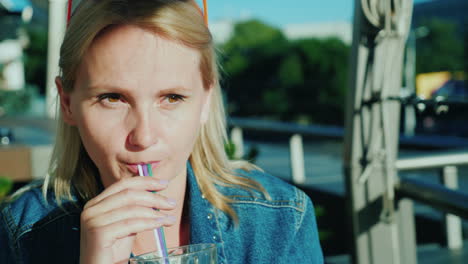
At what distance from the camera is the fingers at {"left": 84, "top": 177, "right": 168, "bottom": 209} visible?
42.5 inches

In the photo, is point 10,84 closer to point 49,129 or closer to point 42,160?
point 49,129

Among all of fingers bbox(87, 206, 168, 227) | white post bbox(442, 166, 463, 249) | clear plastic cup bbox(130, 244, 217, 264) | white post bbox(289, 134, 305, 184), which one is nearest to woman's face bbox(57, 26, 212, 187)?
fingers bbox(87, 206, 168, 227)

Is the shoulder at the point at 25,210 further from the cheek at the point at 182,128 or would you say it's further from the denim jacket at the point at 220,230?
the cheek at the point at 182,128

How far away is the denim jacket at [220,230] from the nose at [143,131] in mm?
364

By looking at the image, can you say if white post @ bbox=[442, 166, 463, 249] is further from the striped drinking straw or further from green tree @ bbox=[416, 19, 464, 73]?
green tree @ bbox=[416, 19, 464, 73]

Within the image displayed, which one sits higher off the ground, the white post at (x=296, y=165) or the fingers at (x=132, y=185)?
the fingers at (x=132, y=185)

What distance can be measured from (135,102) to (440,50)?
40140mm

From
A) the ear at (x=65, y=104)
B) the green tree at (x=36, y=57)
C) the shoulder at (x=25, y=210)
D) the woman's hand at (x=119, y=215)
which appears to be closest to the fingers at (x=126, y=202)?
the woman's hand at (x=119, y=215)

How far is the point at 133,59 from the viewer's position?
115 centimetres

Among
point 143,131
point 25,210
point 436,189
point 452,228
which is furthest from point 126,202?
point 452,228

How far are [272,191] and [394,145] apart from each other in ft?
2.22

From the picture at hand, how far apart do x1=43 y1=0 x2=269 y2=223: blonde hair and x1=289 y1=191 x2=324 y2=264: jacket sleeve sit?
128 mm

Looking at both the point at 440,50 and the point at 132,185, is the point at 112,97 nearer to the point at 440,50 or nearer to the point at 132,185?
the point at 132,185

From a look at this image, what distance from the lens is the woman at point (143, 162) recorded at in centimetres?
112
